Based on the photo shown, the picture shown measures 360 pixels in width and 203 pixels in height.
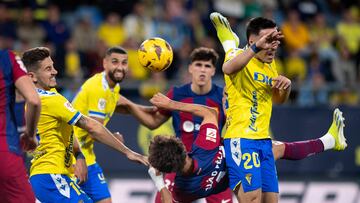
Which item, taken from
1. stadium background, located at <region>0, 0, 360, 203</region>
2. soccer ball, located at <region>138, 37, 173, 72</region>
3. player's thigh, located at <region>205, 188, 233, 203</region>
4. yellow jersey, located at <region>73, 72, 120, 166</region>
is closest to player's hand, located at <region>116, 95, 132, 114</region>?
yellow jersey, located at <region>73, 72, 120, 166</region>

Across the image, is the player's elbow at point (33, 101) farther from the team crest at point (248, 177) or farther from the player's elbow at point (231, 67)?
the team crest at point (248, 177)

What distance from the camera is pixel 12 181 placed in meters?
7.17

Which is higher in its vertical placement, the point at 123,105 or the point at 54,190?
the point at 123,105

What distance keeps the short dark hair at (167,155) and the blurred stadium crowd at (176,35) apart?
252 inches

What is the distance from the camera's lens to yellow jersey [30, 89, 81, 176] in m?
8.21

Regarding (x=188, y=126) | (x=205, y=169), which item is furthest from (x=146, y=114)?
(x=205, y=169)

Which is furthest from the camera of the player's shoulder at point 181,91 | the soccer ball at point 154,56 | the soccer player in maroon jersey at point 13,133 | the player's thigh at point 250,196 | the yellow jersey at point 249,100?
the player's shoulder at point 181,91

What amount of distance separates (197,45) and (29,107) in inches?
410

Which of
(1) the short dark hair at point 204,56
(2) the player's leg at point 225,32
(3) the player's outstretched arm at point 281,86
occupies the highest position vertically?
(2) the player's leg at point 225,32

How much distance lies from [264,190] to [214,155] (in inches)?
26.2

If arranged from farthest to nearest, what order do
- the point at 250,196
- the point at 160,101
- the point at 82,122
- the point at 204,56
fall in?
the point at 204,56
the point at 160,101
the point at 250,196
the point at 82,122

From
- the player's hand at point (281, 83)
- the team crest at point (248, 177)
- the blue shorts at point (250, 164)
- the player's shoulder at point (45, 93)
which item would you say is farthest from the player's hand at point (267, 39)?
the player's shoulder at point (45, 93)

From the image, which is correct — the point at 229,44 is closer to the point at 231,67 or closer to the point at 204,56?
the point at 231,67

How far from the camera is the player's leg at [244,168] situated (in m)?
8.56
